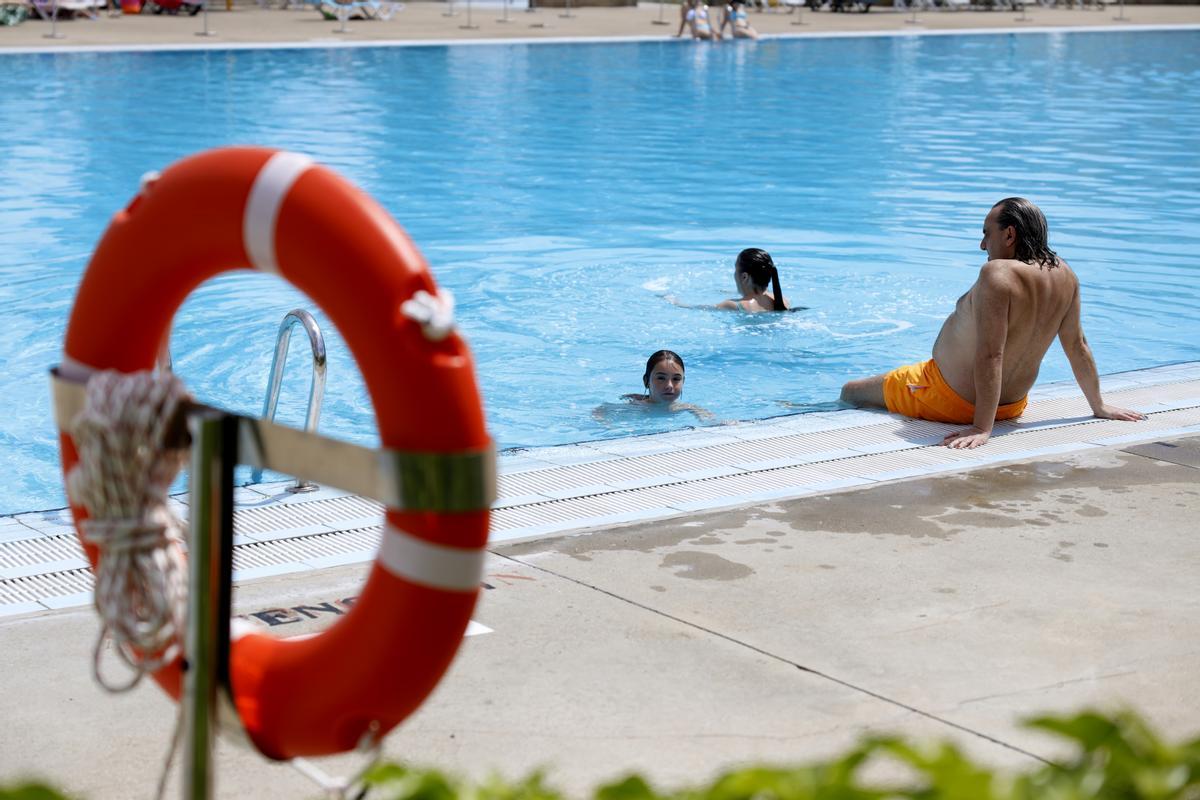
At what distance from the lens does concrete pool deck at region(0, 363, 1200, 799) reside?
11.4ft

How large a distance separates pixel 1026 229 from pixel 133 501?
496 centimetres

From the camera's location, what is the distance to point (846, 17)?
38.1 m

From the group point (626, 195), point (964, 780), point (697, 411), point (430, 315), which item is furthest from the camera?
point (626, 195)

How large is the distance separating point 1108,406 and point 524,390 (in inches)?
148

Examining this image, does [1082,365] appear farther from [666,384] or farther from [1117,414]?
[666,384]

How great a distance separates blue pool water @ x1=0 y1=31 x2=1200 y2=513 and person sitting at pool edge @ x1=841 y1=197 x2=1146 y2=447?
176 cm

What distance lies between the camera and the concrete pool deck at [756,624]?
11.4 ft

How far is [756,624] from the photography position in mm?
4184

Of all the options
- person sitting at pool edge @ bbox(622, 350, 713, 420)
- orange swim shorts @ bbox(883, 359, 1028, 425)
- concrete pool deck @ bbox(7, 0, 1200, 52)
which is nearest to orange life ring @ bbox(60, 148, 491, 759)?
orange swim shorts @ bbox(883, 359, 1028, 425)

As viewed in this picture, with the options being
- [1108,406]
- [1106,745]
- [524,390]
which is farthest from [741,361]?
[1106,745]

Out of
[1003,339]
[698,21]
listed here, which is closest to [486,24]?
[698,21]

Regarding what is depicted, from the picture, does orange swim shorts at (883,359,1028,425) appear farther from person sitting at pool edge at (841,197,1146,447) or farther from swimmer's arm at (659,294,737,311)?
swimmer's arm at (659,294,737,311)

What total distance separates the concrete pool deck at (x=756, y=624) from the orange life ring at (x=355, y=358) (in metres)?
0.12

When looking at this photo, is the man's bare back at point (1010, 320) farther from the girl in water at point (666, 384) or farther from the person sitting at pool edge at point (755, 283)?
the person sitting at pool edge at point (755, 283)
